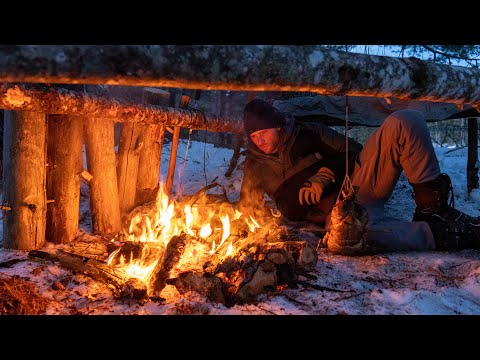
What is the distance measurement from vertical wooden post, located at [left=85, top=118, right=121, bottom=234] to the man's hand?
2.77m

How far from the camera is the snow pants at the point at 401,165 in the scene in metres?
3.91

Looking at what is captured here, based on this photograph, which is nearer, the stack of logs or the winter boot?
the stack of logs

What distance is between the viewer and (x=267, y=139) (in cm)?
482

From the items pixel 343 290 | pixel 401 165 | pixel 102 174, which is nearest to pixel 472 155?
pixel 401 165

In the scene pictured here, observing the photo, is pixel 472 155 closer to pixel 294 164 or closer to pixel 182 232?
pixel 294 164

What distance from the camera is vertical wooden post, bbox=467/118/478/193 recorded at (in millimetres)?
6551

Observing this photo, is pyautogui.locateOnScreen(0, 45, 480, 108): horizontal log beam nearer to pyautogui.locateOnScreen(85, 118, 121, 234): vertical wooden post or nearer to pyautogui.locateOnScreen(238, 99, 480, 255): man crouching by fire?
pyautogui.locateOnScreen(238, 99, 480, 255): man crouching by fire

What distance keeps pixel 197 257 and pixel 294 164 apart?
2.27 meters

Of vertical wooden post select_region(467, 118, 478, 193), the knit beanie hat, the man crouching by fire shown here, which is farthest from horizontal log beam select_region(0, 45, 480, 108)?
vertical wooden post select_region(467, 118, 478, 193)
